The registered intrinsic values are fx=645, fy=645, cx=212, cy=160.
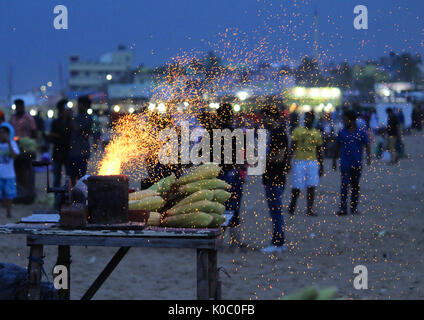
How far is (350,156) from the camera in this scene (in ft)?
36.7

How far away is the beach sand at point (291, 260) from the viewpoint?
647cm

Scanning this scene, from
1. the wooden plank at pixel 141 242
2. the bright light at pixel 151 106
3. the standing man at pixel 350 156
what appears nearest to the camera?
the wooden plank at pixel 141 242

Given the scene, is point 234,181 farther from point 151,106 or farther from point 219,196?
point 219,196

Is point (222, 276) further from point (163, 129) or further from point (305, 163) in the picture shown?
point (305, 163)

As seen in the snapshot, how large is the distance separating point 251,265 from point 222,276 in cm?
52

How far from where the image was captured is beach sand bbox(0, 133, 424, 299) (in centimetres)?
647

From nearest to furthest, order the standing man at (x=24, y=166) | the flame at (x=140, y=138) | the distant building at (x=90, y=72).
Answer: the flame at (x=140, y=138) → the standing man at (x=24, y=166) → the distant building at (x=90, y=72)

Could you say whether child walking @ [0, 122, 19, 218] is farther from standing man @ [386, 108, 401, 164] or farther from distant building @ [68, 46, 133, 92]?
distant building @ [68, 46, 133, 92]

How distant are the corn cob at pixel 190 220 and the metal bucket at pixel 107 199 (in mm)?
410

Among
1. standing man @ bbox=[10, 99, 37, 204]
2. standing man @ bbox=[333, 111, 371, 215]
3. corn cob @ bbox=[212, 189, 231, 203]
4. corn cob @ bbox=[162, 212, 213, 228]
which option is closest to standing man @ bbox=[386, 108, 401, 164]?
standing man @ bbox=[333, 111, 371, 215]

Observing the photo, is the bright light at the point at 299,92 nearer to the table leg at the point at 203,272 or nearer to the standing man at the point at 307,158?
the standing man at the point at 307,158

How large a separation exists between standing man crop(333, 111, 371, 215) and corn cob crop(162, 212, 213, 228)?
7.24 meters

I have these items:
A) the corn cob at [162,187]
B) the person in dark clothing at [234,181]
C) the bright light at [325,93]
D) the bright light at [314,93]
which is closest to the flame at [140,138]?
the corn cob at [162,187]
